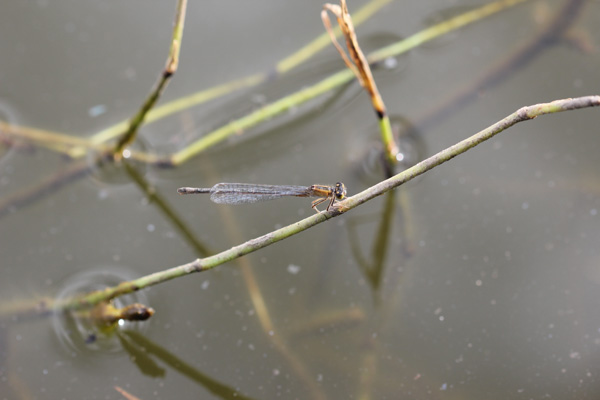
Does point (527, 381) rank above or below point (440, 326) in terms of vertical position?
below

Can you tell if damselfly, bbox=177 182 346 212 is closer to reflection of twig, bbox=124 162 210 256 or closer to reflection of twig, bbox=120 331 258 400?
reflection of twig, bbox=124 162 210 256

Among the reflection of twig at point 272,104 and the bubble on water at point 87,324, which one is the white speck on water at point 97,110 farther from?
the bubble on water at point 87,324

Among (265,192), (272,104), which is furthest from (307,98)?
(265,192)

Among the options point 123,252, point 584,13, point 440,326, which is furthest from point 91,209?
point 584,13

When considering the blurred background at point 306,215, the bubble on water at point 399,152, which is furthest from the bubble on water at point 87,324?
the bubble on water at point 399,152

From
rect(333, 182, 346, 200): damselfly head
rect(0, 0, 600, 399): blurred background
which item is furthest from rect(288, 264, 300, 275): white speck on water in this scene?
rect(333, 182, 346, 200): damselfly head

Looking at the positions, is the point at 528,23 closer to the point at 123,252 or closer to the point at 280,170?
the point at 280,170
